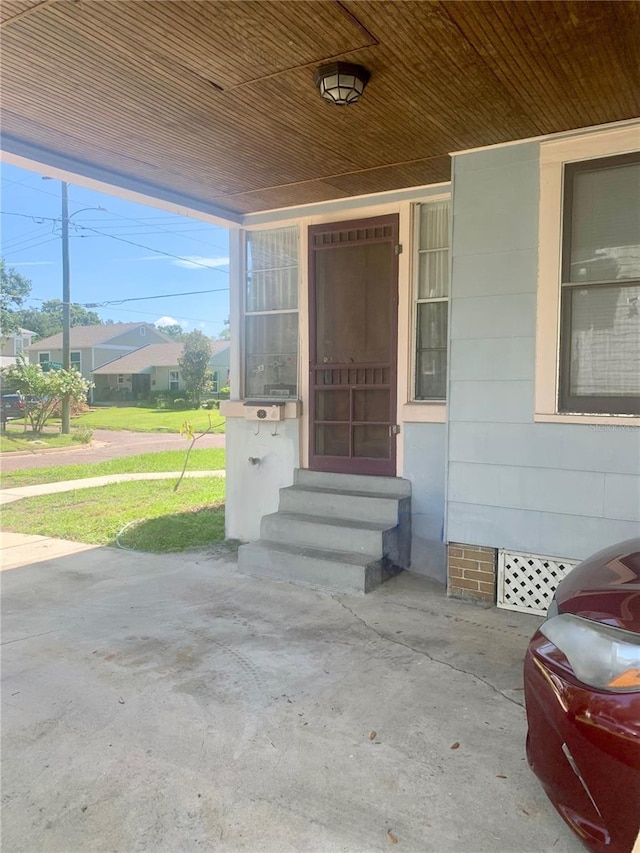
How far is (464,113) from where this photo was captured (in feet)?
11.2

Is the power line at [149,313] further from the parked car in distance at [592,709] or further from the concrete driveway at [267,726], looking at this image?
the parked car in distance at [592,709]

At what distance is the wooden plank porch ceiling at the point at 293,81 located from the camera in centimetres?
251

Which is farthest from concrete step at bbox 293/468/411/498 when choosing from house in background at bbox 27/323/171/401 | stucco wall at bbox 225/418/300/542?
house in background at bbox 27/323/171/401

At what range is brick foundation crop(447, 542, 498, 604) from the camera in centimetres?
402

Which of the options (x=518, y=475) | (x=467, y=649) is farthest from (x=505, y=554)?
(x=467, y=649)

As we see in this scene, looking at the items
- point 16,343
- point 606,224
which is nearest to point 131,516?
point 606,224

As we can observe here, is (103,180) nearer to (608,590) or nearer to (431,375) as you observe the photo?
(431,375)

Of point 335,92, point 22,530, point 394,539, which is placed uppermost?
point 335,92

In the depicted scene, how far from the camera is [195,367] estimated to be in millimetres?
33719

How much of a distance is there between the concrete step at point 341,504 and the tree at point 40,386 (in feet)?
46.5

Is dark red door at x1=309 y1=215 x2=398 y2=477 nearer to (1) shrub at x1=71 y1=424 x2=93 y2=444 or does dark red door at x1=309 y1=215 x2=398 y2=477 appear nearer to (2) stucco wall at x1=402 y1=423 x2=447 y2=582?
(2) stucco wall at x1=402 y1=423 x2=447 y2=582

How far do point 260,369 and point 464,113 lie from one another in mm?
3073

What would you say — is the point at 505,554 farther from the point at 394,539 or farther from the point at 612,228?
the point at 612,228

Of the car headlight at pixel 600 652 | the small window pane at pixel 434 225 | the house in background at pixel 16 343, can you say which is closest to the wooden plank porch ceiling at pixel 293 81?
the small window pane at pixel 434 225
